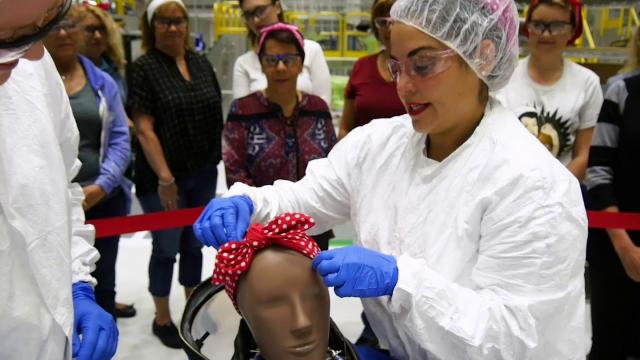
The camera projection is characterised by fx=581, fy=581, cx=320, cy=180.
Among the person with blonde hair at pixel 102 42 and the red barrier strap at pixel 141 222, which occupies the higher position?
the person with blonde hair at pixel 102 42

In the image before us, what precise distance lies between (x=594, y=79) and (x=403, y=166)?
1.56m

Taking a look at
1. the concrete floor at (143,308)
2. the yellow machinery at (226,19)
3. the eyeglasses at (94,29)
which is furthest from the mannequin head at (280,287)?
the yellow machinery at (226,19)

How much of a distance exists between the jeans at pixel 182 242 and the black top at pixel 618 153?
1.70 m

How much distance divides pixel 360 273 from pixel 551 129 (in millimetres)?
1612

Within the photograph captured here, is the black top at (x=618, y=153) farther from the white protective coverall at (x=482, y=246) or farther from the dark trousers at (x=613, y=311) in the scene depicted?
the white protective coverall at (x=482, y=246)

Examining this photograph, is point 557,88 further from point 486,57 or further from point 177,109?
point 177,109

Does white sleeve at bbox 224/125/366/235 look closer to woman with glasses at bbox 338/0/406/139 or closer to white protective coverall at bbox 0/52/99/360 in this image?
white protective coverall at bbox 0/52/99/360

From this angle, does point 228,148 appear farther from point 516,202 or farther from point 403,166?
point 516,202

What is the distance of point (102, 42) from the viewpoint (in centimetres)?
299

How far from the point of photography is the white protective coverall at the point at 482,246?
114 cm

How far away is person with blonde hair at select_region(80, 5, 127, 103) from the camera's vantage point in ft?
9.28

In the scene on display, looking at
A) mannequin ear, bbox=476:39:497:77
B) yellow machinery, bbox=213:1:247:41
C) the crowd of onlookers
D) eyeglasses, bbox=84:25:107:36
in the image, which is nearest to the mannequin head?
mannequin ear, bbox=476:39:497:77

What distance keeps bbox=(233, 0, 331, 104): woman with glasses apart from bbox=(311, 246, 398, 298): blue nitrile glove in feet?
5.27

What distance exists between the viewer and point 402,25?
136 centimetres
